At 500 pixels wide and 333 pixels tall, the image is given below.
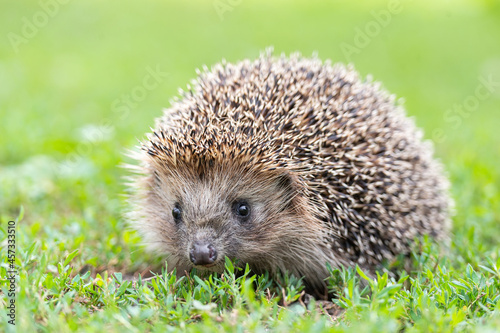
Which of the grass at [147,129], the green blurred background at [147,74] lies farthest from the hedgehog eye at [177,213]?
the green blurred background at [147,74]

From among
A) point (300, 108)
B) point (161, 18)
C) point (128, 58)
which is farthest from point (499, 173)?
point (161, 18)

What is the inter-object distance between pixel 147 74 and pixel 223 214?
26.4 feet

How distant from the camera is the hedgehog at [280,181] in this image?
4355mm

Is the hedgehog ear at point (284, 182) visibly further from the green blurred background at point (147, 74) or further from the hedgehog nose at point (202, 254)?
the green blurred background at point (147, 74)

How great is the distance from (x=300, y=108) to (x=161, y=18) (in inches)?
496

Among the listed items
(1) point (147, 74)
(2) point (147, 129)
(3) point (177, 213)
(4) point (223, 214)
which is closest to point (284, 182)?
(4) point (223, 214)

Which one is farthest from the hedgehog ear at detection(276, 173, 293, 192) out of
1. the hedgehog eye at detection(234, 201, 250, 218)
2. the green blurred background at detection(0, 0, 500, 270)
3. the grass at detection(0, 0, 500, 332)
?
the green blurred background at detection(0, 0, 500, 270)

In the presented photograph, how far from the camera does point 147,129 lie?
802 cm

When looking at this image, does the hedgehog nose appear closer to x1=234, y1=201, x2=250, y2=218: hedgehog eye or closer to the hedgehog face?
the hedgehog face

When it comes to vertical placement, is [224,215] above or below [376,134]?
below

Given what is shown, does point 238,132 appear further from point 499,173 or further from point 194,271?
point 499,173

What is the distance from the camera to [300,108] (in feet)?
15.4

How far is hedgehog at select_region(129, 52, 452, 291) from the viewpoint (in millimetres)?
4355

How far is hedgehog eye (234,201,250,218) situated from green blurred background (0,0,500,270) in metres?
1.09
